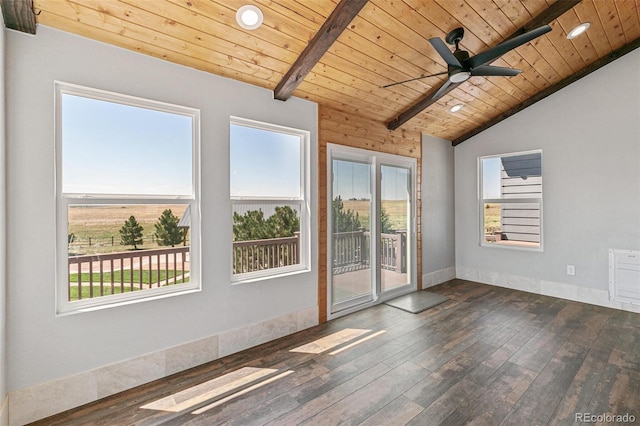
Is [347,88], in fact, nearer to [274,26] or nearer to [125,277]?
[274,26]

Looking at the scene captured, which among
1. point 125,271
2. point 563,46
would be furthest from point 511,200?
point 125,271

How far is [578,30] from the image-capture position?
10.5 feet

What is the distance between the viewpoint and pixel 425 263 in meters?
5.03

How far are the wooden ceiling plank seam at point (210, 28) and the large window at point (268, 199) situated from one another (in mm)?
708

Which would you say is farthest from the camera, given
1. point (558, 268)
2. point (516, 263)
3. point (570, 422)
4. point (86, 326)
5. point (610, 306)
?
point (516, 263)

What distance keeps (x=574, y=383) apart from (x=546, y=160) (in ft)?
11.1

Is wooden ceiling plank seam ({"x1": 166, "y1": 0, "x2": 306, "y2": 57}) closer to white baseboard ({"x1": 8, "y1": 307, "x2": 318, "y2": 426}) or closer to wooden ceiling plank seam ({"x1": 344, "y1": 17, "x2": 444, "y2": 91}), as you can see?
wooden ceiling plank seam ({"x1": 344, "y1": 17, "x2": 444, "y2": 91})

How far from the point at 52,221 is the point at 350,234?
9.82 feet

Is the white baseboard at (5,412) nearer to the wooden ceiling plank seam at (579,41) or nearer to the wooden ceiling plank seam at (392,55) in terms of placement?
the wooden ceiling plank seam at (392,55)

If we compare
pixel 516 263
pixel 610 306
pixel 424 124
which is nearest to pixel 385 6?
pixel 424 124

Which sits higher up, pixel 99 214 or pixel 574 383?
pixel 99 214

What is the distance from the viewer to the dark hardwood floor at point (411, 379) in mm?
2002

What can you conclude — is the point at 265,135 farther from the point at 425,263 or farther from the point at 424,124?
the point at 425,263

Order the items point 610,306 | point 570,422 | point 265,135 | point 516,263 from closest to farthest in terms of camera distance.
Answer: point 570,422 < point 265,135 < point 610,306 < point 516,263
